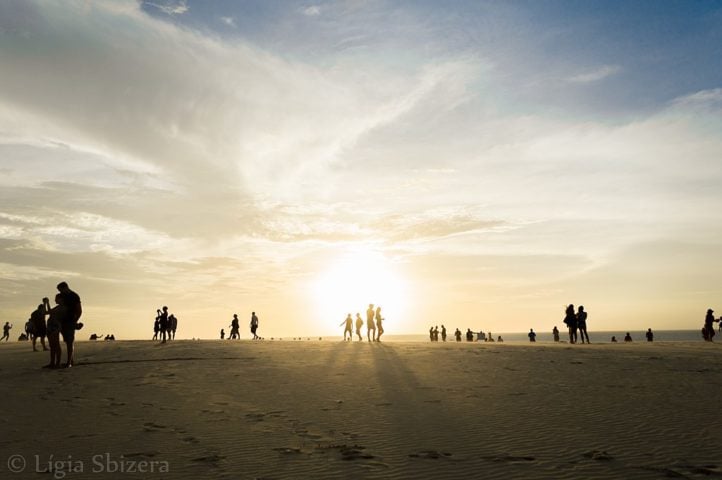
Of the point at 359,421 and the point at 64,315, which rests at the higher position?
the point at 64,315

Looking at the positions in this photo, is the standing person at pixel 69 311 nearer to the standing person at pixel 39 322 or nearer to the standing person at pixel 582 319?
the standing person at pixel 39 322

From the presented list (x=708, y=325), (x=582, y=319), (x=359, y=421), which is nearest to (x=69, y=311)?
(x=359, y=421)

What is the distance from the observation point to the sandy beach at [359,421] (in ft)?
24.5

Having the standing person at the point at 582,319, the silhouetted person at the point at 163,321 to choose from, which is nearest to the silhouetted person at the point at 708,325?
the standing person at the point at 582,319

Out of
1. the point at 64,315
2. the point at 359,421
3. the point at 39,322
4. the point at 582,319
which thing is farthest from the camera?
the point at 582,319

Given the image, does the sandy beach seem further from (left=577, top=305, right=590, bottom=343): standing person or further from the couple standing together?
(left=577, top=305, right=590, bottom=343): standing person

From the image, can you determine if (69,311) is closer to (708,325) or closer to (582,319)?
(582,319)

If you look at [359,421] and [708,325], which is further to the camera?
[708,325]

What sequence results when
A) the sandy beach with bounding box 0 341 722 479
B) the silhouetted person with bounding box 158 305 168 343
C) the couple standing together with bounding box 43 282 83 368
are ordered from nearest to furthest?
the sandy beach with bounding box 0 341 722 479, the couple standing together with bounding box 43 282 83 368, the silhouetted person with bounding box 158 305 168 343

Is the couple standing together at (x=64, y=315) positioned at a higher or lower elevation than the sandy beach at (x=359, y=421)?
higher

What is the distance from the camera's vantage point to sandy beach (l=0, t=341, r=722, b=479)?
748cm

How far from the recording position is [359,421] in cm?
1045

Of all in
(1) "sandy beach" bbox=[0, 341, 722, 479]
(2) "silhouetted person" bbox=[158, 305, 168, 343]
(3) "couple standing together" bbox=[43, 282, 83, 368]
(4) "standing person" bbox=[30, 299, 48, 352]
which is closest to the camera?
(1) "sandy beach" bbox=[0, 341, 722, 479]

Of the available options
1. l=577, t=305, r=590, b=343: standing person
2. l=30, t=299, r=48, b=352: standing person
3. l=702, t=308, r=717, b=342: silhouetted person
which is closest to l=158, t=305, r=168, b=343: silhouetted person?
l=30, t=299, r=48, b=352: standing person
